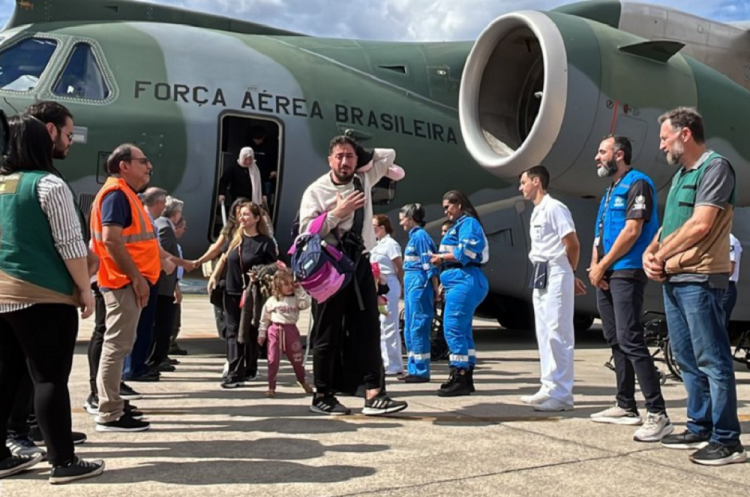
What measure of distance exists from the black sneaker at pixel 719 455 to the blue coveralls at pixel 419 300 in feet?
9.84

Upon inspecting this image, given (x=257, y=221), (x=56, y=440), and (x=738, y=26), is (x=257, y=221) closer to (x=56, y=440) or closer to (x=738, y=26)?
(x=56, y=440)

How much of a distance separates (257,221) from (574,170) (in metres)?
3.38

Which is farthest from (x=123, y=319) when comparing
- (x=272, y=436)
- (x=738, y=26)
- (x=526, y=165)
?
(x=738, y=26)

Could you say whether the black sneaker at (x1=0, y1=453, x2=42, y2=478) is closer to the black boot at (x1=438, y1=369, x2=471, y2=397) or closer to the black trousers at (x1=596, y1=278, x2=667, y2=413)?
the black boot at (x1=438, y1=369, x2=471, y2=397)

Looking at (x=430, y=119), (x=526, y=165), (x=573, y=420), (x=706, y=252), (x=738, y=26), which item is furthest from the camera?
(x=738, y=26)

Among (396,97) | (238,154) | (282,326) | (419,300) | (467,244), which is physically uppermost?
Result: (396,97)

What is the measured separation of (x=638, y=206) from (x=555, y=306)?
1023 millimetres

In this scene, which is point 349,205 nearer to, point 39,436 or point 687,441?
point 39,436

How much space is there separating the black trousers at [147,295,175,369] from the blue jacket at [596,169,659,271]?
3.81 meters

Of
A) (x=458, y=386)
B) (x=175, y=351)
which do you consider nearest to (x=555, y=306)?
(x=458, y=386)

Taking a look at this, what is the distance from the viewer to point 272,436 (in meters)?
4.22

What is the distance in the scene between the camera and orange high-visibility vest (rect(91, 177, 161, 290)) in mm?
4367

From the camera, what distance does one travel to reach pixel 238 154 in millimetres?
8445

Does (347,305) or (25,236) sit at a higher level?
(25,236)
